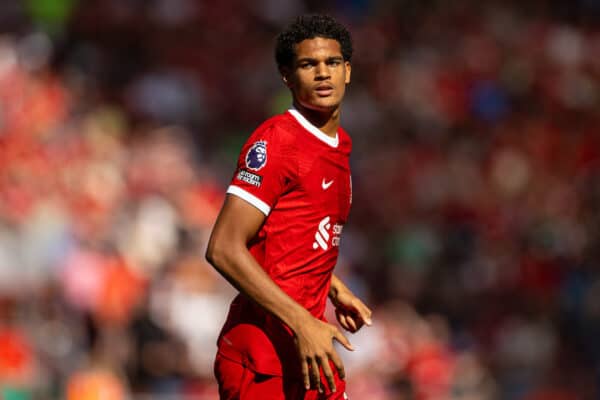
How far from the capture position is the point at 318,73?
13.2ft

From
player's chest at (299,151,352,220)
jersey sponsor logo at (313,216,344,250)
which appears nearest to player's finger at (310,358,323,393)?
jersey sponsor logo at (313,216,344,250)

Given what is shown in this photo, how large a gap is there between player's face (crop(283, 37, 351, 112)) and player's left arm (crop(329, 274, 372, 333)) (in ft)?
2.72

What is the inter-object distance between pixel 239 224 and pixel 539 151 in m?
9.25

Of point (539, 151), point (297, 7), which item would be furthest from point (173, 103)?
point (539, 151)

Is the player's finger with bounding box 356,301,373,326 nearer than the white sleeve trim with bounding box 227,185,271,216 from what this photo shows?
No

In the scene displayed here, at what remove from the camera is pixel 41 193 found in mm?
9352

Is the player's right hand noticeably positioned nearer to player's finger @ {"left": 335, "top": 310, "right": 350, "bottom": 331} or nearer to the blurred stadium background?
player's finger @ {"left": 335, "top": 310, "right": 350, "bottom": 331}

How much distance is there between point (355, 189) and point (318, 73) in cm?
801

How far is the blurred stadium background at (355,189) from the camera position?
350 inches

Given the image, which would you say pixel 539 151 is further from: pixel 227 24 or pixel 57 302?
pixel 57 302

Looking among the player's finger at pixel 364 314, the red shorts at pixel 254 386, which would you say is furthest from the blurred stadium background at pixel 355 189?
the red shorts at pixel 254 386

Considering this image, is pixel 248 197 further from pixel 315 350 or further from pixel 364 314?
pixel 364 314

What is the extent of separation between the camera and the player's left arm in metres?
4.53

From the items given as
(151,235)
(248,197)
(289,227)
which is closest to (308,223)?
(289,227)
